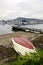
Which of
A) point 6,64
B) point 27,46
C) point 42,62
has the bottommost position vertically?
point 6,64

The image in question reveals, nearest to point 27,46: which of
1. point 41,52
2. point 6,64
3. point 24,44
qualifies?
point 24,44

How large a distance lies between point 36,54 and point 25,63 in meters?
0.31

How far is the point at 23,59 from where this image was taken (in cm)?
335

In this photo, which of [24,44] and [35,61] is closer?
[35,61]

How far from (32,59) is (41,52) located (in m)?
0.26

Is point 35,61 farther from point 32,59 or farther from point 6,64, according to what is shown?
point 6,64

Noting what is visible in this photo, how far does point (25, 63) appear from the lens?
3.29m

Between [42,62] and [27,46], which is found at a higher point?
[42,62]

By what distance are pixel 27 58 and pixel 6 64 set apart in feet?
16.1

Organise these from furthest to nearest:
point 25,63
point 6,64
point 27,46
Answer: point 27,46, point 6,64, point 25,63

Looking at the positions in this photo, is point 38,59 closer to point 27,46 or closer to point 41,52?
point 41,52

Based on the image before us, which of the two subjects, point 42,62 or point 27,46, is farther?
point 27,46

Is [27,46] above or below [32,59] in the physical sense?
below

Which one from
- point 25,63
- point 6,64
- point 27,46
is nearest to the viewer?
point 25,63
